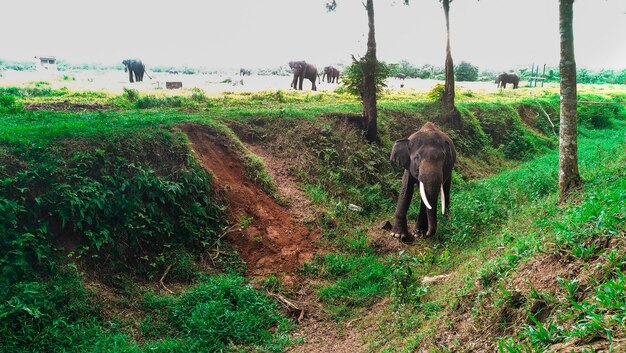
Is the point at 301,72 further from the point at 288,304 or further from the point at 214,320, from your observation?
the point at 214,320

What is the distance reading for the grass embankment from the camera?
5086 millimetres

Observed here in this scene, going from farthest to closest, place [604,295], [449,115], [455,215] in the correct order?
[449,115] → [455,215] → [604,295]

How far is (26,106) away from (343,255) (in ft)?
31.3

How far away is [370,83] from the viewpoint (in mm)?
14391

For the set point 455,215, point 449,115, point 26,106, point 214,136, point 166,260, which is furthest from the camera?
point 449,115

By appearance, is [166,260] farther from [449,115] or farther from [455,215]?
[449,115]

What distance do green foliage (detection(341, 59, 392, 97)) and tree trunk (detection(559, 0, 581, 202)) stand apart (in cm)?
731

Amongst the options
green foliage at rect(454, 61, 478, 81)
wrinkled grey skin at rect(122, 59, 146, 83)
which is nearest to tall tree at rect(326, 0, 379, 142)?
wrinkled grey skin at rect(122, 59, 146, 83)

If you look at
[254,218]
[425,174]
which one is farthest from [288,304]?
[425,174]

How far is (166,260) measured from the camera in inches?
314

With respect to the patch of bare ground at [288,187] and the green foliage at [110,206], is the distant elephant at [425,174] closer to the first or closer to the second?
the patch of bare ground at [288,187]

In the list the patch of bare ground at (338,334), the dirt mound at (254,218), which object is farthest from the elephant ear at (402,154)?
the patch of bare ground at (338,334)

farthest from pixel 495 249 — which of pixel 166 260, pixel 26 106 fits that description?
pixel 26 106

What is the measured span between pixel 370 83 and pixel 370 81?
6 centimetres
